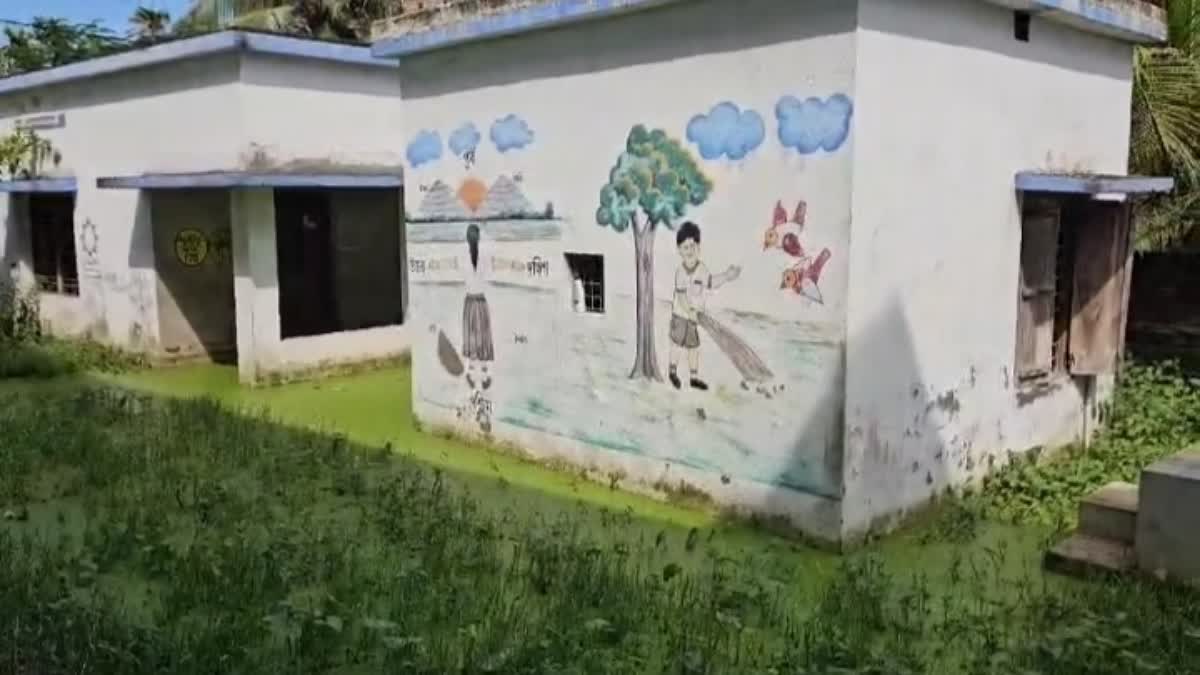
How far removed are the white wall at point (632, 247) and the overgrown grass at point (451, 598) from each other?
0.63 meters

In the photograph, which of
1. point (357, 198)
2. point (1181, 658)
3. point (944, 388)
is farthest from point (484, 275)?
point (1181, 658)

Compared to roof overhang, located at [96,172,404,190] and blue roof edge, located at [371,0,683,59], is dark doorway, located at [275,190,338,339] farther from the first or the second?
blue roof edge, located at [371,0,683,59]

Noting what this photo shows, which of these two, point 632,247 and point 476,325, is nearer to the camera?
point 632,247

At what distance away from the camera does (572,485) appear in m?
6.75

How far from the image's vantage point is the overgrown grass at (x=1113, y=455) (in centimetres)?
612

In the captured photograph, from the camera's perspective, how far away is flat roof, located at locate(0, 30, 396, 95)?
9.70 m

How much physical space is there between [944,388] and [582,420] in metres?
2.30

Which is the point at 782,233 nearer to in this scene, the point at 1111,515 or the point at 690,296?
the point at 690,296

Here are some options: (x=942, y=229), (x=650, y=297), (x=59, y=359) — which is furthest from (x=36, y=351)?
(x=942, y=229)

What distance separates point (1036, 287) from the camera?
22.4 feet

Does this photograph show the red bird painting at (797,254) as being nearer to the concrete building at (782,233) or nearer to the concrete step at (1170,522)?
the concrete building at (782,233)

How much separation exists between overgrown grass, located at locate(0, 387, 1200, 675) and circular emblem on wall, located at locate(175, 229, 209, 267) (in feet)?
16.7

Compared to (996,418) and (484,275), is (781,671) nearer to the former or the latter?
(996,418)

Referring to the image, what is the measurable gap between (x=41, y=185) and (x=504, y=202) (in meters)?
7.77
